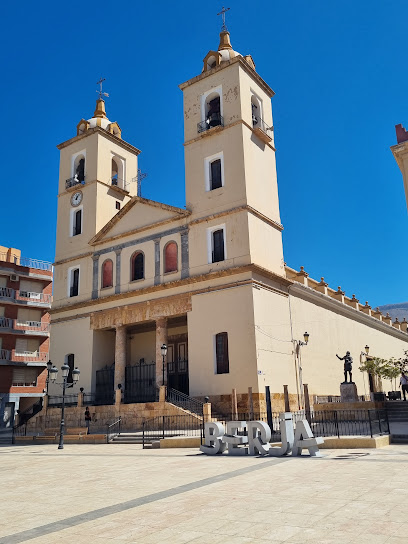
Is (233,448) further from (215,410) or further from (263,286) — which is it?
(263,286)

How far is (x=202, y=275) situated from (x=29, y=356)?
733 inches

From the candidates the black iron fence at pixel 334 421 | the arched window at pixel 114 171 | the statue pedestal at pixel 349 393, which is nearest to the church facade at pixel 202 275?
the arched window at pixel 114 171

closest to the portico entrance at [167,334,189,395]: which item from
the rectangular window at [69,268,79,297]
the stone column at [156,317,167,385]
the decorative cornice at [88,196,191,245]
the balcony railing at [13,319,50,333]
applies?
the stone column at [156,317,167,385]

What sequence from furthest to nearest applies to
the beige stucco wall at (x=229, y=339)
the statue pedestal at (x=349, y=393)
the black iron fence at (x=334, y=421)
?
the statue pedestal at (x=349, y=393)
the beige stucco wall at (x=229, y=339)
the black iron fence at (x=334, y=421)

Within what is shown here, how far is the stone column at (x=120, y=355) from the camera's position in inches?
1096

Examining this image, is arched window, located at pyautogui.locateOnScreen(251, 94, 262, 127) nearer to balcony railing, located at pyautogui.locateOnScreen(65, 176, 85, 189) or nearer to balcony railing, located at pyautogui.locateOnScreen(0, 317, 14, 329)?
balcony railing, located at pyautogui.locateOnScreen(65, 176, 85, 189)

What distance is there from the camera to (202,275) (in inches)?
1009

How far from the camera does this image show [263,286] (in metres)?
25.0

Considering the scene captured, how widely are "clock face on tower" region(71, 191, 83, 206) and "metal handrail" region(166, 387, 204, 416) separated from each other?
49.7ft

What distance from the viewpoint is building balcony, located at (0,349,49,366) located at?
118ft

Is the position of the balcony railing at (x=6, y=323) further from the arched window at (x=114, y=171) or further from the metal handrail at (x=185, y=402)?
the metal handrail at (x=185, y=402)

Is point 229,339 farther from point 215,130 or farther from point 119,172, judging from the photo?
point 119,172

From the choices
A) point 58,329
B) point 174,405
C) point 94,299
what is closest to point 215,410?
point 174,405

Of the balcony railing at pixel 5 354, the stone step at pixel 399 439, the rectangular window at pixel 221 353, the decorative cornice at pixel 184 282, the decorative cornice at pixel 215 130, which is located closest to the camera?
the stone step at pixel 399 439
